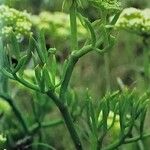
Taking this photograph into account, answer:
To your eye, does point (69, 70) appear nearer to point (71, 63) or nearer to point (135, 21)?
point (71, 63)

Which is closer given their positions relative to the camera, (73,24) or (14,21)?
(73,24)

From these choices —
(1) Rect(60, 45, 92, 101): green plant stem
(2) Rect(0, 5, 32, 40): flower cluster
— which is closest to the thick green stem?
(1) Rect(60, 45, 92, 101): green plant stem

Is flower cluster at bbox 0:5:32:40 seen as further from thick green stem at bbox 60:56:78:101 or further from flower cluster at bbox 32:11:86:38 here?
flower cluster at bbox 32:11:86:38

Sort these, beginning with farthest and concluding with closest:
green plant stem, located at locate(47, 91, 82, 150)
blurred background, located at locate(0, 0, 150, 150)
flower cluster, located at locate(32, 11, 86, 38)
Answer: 1. flower cluster, located at locate(32, 11, 86, 38)
2. blurred background, located at locate(0, 0, 150, 150)
3. green plant stem, located at locate(47, 91, 82, 150)

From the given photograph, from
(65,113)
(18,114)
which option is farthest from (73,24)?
(18,114)

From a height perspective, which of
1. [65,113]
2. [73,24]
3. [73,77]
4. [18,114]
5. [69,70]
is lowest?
[73,77]

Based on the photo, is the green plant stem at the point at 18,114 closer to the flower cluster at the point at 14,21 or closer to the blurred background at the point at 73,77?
the blurred background at the point at 73,77

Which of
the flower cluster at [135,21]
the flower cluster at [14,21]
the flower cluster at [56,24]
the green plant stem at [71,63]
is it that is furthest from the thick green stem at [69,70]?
the flower cluster at [56,24]
